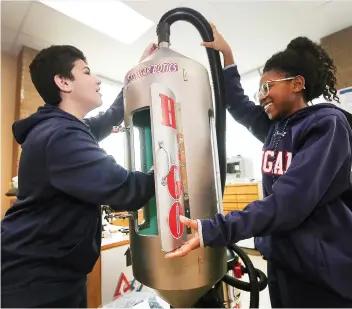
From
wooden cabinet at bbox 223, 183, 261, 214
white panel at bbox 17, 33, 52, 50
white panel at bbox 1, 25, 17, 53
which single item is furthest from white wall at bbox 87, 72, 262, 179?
white panel at bbox 1, 25, 17, 53

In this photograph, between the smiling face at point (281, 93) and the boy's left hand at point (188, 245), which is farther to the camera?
the smiling face at point (281, 93)

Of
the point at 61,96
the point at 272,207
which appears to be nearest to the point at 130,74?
the point at 61,96

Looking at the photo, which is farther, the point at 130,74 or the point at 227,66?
the point at 227,66

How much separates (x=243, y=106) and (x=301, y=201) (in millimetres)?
604

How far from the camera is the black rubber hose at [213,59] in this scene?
944 millimetres

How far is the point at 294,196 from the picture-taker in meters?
0.66

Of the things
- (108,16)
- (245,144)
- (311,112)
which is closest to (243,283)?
(311,112)

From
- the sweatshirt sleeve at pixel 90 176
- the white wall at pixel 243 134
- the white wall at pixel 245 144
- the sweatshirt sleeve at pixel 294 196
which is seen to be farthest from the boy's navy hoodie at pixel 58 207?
the white wall at pixel 245 144

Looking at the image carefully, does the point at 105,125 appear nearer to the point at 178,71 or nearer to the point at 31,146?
the point at 31,146

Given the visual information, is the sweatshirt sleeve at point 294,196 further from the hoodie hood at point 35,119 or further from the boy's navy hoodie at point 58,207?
the hoodie hood at point 35,119

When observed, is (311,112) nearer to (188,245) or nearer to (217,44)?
(217,44)

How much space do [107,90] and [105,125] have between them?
2519mm

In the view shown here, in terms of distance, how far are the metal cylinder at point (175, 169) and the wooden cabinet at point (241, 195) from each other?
259 centimetres

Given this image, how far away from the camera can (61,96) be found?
0.98m
